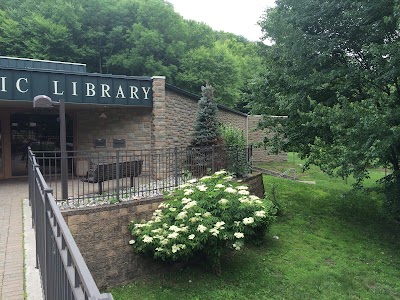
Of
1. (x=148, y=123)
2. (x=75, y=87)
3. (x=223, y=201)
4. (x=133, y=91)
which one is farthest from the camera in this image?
(x=148, y=123)

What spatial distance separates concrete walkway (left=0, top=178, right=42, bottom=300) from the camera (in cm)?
328

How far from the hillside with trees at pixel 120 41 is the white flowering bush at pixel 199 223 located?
21533mm

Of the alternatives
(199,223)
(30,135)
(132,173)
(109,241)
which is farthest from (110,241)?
(30,135)

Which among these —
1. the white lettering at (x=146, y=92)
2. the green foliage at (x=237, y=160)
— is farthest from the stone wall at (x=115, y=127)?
the green foliage at (x=237, y=160)

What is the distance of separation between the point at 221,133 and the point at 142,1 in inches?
996

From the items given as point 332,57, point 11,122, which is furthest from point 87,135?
point 332,57

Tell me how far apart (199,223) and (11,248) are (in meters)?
3.01

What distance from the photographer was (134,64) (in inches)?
1091

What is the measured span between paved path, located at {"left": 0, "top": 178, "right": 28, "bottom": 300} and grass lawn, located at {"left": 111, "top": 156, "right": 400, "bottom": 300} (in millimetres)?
2279

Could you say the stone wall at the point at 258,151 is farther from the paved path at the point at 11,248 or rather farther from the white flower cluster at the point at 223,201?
the paved path at the point at 11,248

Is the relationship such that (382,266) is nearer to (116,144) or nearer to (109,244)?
(109,244)

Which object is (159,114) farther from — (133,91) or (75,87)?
(75,87)

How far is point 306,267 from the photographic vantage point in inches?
291

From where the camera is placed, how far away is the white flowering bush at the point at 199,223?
610 cm
